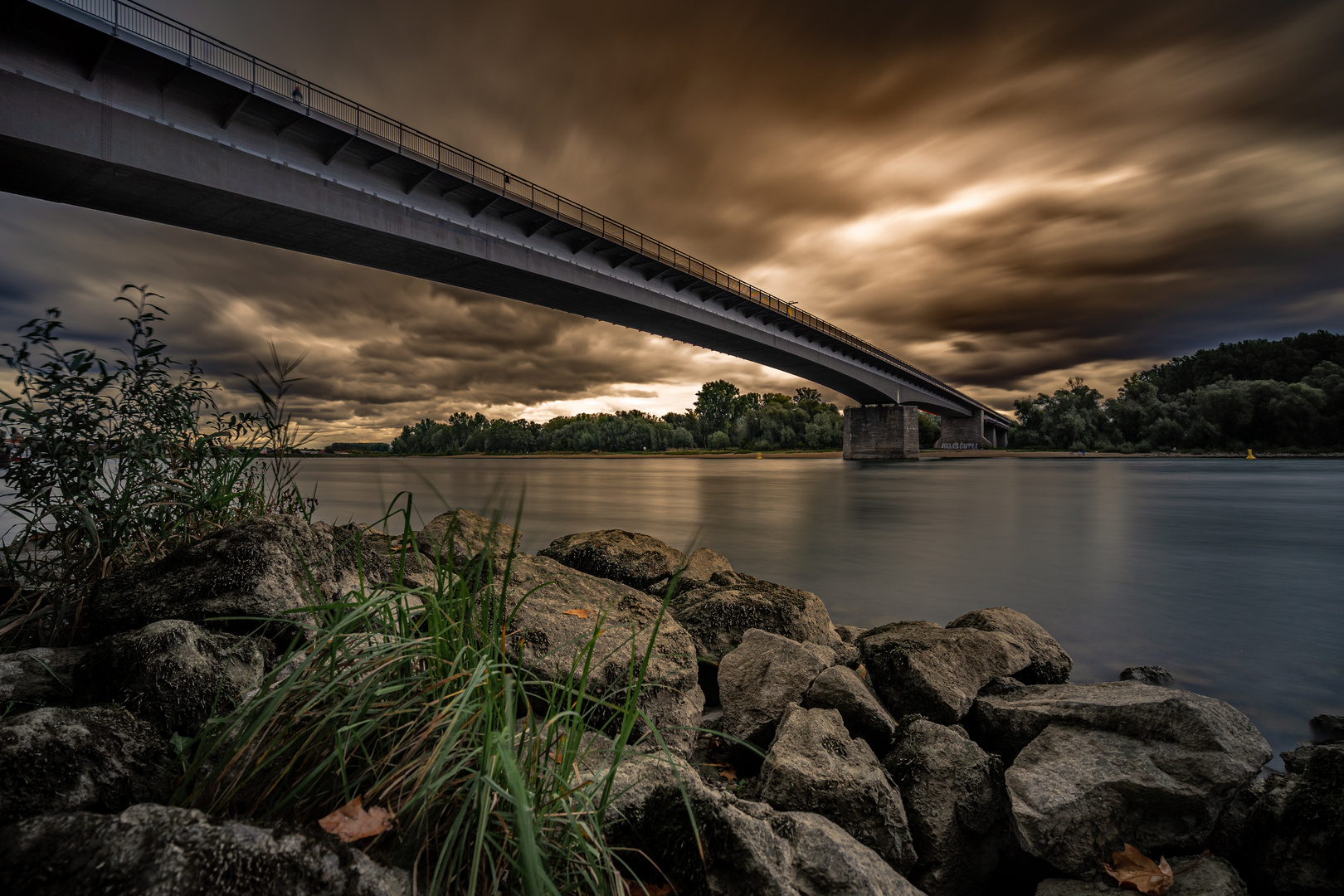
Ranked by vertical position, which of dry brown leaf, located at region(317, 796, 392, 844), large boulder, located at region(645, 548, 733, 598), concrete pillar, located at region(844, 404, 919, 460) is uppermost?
concrete pillar, located at region(844, 404, 919, 460)

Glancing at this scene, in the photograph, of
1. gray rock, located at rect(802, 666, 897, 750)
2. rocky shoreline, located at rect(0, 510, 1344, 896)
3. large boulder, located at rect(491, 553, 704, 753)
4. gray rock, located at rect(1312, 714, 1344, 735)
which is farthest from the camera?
gray rock, located at rect(1312, 714, 1344, 735)

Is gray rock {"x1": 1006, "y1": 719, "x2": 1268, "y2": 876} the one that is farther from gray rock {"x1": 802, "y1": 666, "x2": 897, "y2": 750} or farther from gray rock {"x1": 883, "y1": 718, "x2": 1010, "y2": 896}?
gray rock {"x1": 802, "y1": 666, "x2": 897, "y2": 750}

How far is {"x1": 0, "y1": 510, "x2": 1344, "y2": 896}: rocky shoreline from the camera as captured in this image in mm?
1315

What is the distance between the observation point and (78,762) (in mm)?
1630

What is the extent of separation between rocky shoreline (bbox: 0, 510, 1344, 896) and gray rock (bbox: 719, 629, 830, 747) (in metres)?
0.02

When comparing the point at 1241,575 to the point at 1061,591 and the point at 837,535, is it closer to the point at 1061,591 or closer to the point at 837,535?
the point at 1061,591

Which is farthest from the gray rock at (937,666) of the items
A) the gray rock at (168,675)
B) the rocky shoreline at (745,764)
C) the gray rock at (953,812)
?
the gray rock at (168,675)

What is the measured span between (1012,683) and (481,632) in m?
4.28

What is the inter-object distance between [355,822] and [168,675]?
3.91 ft

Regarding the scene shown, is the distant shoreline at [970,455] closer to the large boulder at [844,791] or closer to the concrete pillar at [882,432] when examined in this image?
the concrete pillar at [882,432]

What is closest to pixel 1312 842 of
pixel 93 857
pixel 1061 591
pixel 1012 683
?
pixel 1012 683

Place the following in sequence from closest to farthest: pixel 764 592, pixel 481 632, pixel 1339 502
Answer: pixel 481 632
pixel 764 592
pixel 1339 502

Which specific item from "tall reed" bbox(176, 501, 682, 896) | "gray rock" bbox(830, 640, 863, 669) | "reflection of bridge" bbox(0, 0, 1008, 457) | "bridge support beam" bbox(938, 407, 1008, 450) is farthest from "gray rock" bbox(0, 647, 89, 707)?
"bridge support beam" bbox(938, 407, 1008, 450)

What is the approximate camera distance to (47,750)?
62.4 inches
